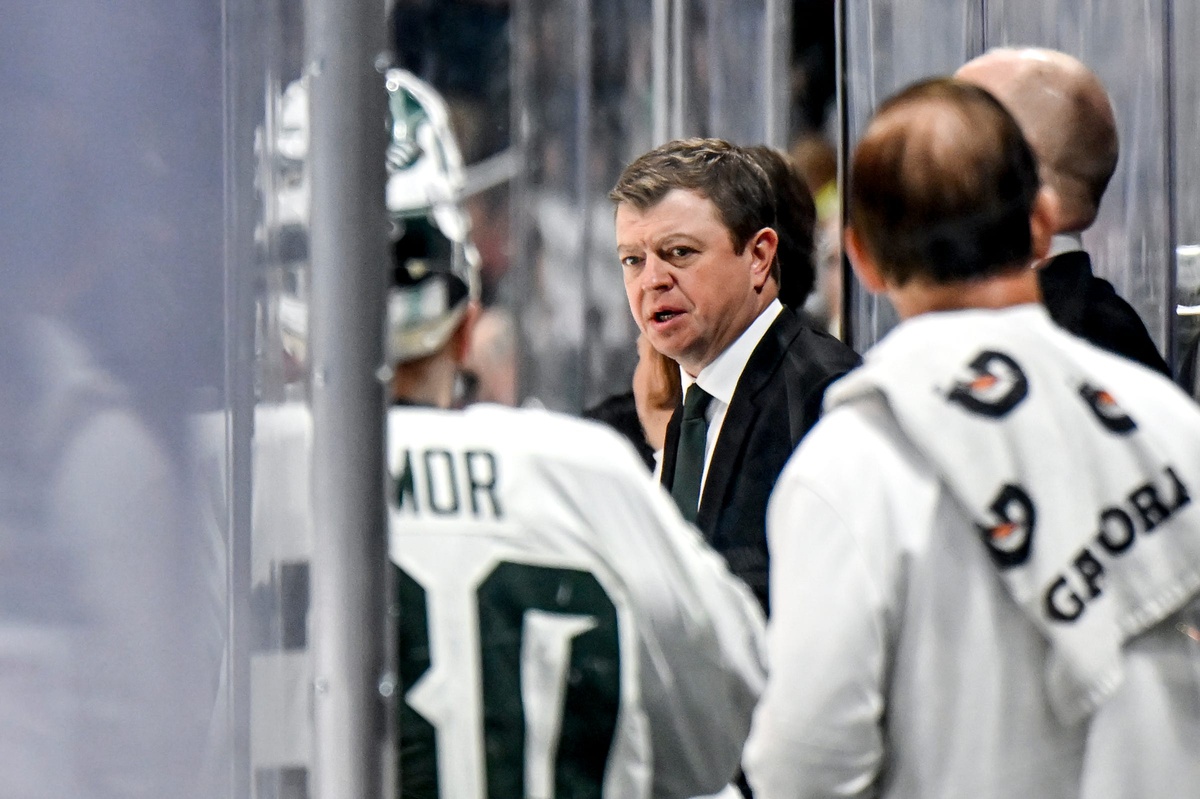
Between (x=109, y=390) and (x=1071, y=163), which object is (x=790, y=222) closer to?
(x=1071, y=163)

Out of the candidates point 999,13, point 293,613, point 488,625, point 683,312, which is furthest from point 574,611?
point 999,13

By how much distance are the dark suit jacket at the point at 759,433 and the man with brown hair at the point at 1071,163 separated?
0.21 m

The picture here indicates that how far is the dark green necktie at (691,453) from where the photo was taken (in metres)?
1.27

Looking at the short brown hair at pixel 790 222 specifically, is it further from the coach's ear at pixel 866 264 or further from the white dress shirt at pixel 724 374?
the coach's ear at pixel 866 264

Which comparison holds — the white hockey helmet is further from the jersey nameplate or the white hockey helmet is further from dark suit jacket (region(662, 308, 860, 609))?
dark suit jacket (region(662, 308, 860, 609))

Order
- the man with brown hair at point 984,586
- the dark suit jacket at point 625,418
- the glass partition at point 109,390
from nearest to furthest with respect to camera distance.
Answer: the man with brown hair at point 984,586 → the glass partition at point 109,390 → the dark suit jacket at point 625,418

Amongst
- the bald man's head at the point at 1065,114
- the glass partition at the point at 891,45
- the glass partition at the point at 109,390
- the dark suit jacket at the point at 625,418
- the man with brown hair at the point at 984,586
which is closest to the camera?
the man with brown hair at the point at 984,586

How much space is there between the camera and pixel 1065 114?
1.40 m

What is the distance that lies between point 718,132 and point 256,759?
68 centimetres

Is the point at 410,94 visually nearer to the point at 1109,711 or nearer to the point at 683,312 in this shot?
the point at 683,312

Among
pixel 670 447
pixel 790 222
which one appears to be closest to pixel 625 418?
pixel 670 447

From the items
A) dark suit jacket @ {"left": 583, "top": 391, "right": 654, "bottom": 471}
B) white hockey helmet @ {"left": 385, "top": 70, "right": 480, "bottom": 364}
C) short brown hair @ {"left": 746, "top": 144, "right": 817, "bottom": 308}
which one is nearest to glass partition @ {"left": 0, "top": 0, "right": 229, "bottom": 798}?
white hockey helmet @ {"left": 385, "top": 70, "right": 480, "bottom": 364}

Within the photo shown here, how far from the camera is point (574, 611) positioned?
115 centimetres

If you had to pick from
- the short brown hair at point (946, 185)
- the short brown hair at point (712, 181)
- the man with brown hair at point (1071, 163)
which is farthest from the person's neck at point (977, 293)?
the short brown hair at point (712, 181)
